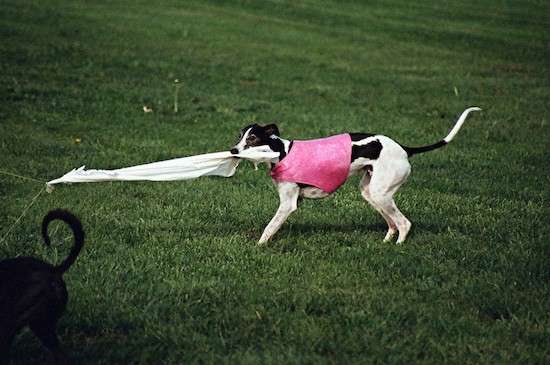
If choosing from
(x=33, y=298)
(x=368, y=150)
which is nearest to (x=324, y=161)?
(x=368, y=150)

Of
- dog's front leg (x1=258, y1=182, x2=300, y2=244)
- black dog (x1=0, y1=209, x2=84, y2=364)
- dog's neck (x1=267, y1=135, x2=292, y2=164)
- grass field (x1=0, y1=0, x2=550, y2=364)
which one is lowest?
grass field (x1=0, y1=0, x2=550, y2=364)

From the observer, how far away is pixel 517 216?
25.1ft

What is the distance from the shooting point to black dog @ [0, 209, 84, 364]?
405 centimetres

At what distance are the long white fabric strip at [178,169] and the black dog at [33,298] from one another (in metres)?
1.46

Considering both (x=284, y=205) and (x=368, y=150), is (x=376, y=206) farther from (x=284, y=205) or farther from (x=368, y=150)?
(x=284, y=205)

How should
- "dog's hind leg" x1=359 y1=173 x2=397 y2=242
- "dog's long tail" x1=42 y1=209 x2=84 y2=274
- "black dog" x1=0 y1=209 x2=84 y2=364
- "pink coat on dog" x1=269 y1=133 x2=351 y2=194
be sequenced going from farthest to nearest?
"dog's hind leg" x1=359 y1=173 x2=397 y2=242
"pink coat on dog" x1=269 y1=133 x2=351 y2=194
"dog's long tail" x1=42 y1=209 x2=84 y2=274
"black dog" x1=0 y1=209 x2=84 y2=364

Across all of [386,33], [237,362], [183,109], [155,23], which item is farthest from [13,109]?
[386,33]

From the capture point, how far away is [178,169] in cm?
626

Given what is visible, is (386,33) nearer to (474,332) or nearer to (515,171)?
(515,171)

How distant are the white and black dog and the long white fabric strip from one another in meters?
0.13

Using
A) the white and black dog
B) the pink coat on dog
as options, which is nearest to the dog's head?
the white and black dog

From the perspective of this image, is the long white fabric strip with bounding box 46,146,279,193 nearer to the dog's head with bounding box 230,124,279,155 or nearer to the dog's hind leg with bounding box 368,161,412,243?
the dog's head with bounding box 230,124,279,155

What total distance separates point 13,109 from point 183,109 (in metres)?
3.05

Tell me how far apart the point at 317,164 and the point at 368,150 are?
50cm
